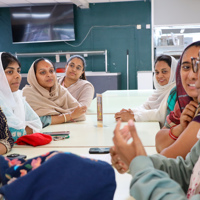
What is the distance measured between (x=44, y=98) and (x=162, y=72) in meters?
1.04

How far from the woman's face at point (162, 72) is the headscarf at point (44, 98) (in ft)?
2.75

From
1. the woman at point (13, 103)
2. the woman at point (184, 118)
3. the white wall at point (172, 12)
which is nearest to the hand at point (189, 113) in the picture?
the woman at point (184, 118)

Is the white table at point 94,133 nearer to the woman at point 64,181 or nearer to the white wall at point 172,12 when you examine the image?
the woman at point 64,181

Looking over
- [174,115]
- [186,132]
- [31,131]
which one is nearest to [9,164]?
[186,132]

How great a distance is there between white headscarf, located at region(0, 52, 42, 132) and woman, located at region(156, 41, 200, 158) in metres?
0.88

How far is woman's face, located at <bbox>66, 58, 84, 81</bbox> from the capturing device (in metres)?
3.43

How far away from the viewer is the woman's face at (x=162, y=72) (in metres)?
2.47

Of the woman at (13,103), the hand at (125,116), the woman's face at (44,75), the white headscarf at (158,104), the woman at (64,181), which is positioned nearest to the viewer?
the woman at (64,181)

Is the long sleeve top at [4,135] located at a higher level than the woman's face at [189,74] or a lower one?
lower

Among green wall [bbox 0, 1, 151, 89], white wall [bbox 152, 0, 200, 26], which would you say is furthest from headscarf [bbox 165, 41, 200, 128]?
green wall [bbox 0, 1, 151, 89]

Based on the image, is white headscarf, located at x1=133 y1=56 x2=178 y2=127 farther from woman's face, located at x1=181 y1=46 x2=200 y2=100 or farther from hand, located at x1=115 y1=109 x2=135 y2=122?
woman's face, located at x1=181 y1=46 x2=200 y2=100

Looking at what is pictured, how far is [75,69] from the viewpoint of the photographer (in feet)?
11.3

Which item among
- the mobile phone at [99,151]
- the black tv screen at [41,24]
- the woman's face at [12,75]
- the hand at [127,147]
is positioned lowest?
the mobile phone at [99,151]

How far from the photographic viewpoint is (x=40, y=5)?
670 centimetres
